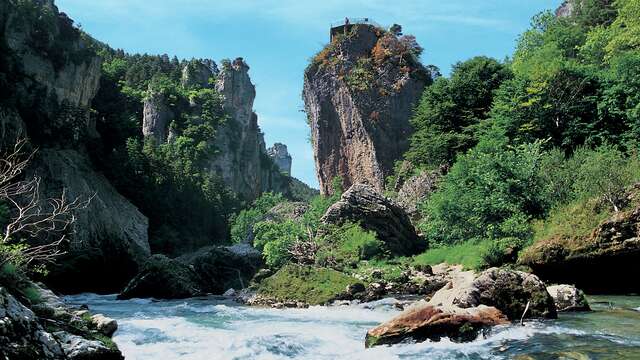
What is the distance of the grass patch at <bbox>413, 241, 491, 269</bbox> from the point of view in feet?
78.8

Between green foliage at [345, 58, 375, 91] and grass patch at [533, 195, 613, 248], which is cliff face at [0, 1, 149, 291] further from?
grass patch at [533, 195, 613, 248]

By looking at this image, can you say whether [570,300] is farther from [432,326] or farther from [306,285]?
[306,285]

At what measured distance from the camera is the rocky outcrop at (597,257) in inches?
710

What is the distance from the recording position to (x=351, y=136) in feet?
172

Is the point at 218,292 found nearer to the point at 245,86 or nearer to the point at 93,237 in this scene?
the point at 93,237

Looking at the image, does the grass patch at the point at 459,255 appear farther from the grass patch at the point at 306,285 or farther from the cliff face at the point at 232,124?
the cliff face at the point at 232,124

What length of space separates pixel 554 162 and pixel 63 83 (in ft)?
146

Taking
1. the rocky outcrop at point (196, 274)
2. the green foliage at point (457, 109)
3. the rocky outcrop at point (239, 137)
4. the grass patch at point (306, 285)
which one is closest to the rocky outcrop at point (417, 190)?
the green foliage at point (457, 109)

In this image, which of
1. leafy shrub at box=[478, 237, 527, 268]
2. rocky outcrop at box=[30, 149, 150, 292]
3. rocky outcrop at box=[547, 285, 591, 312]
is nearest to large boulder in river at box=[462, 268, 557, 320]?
→ rocky outcrop at box=[547, 285, 591, 312]

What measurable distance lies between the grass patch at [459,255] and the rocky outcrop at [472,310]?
31.8 feet

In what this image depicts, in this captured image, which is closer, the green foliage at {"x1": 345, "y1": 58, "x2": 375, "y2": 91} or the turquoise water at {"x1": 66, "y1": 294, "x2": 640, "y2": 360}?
the turquoise water at {"x1": 66, "y1": 294, "x2": 640, "y2": 360}

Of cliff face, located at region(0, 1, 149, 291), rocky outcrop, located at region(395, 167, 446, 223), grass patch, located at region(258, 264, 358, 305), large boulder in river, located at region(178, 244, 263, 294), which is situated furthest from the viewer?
rocky outcrop, located at region(395, 167, 446, 223)

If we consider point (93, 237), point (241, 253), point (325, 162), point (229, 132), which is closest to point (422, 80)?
point (325, 162)

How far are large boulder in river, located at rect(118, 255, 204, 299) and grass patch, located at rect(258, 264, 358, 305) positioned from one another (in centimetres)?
615
